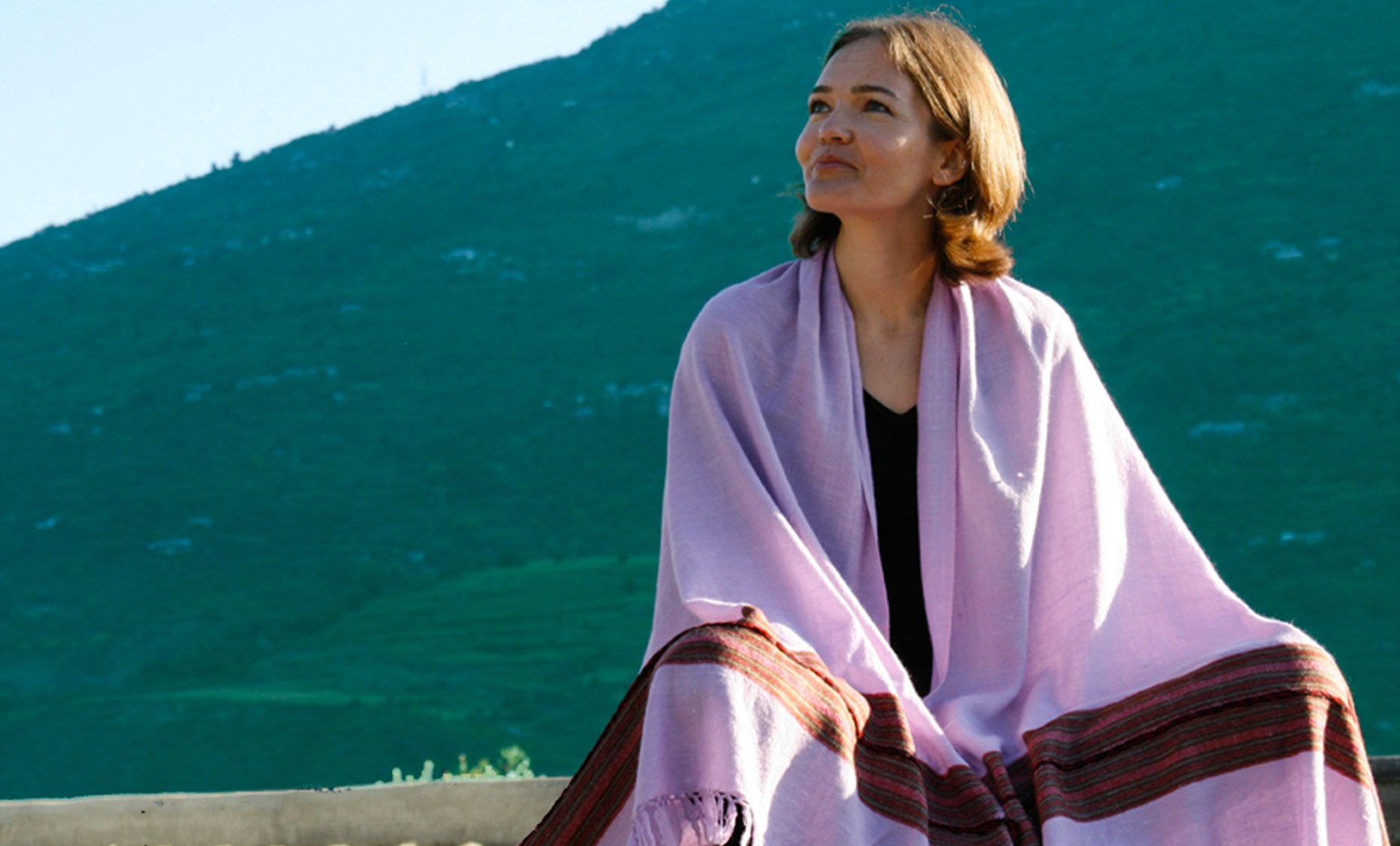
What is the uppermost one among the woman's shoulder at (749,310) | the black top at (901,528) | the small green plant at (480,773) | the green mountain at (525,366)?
the green mountain at (525,366)

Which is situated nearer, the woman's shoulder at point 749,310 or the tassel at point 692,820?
the tassel at point 692,820

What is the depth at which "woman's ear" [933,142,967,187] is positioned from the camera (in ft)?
7.98

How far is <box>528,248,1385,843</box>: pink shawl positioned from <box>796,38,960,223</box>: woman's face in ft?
0.59

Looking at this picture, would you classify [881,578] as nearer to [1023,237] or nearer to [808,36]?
[1023,237]

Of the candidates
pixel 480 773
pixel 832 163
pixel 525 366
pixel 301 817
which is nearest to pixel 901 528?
pixel 832 163

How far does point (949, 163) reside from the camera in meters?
2.45

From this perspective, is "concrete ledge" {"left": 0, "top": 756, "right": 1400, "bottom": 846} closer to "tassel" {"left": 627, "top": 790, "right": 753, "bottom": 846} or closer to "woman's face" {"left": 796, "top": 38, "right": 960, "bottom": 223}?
"woman's face" {"left": 796, "top": 38, "right": 960, "bottom": 223}

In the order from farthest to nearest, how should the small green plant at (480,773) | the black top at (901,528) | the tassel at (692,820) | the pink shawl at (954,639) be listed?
the small green plant at (480,773), the black top at (901,528), the pink shawl at (954,639), the tassel at (692,820)

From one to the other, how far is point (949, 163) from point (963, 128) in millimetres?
59

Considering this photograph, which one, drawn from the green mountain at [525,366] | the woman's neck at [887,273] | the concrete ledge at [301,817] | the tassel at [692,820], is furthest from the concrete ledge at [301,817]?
the green mountain at [525,366]

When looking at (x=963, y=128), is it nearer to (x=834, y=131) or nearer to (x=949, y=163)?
(x=949, y=163)

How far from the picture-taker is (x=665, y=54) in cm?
3425

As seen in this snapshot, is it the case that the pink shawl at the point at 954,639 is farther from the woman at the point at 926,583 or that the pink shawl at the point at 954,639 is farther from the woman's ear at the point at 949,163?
the woman's ear at the point at 949,163

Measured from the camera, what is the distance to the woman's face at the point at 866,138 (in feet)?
7.69
